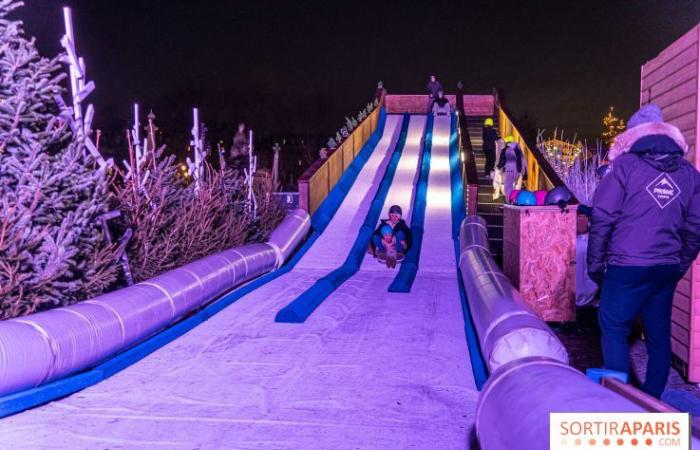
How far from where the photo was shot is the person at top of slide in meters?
28.6

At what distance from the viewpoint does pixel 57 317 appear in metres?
4.45

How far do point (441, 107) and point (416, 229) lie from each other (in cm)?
1711

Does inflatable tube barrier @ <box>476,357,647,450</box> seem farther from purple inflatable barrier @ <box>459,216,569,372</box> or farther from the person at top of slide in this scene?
the person at top of slide

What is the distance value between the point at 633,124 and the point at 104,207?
4206 millimetres

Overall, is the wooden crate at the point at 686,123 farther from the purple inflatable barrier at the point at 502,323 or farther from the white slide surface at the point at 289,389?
the white slide surface at the point at 289,389

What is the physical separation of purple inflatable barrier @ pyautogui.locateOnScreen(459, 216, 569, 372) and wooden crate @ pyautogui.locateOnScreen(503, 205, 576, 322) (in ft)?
1.34

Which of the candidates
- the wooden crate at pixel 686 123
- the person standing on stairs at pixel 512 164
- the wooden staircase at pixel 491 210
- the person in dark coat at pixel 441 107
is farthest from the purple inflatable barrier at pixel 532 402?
the person in dark coat at pixel 441 107

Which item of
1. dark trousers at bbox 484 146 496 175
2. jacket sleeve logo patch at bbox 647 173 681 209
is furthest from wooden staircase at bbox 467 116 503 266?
jacket sleeve logo patch at bbox 647 173 681 209

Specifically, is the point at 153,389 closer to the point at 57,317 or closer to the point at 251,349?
the point at 57,317

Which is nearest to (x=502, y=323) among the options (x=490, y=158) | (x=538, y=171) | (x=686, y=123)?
(x=686, y=123)

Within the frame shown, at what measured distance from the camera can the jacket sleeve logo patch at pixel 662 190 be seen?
366 cm

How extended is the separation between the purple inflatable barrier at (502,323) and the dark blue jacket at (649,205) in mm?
693

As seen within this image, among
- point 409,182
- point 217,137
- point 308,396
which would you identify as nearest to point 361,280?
point 308,396

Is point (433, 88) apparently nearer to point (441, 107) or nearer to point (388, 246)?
point (441, 107)
